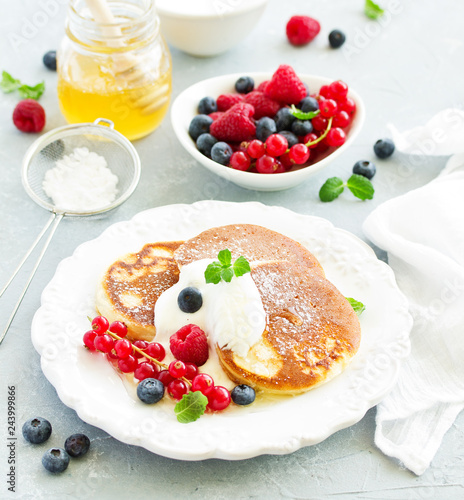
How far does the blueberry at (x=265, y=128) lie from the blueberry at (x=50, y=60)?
4.00 feet

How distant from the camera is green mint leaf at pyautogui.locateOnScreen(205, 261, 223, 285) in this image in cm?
181

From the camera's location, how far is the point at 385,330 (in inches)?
76.2

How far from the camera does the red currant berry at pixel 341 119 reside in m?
2.54

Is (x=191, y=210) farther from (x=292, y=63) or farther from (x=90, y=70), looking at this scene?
(x=292, y=63)

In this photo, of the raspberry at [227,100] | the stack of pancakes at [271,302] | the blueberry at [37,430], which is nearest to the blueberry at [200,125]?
the raspberry at [227,100]

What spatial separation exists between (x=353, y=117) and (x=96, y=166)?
3.44 feet

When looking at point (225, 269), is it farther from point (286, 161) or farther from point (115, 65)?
point (115, 65)

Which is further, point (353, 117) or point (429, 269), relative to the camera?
point (353, 117)

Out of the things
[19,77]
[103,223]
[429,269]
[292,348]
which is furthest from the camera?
[19,77]

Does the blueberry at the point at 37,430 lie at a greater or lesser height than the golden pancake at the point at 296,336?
lesser

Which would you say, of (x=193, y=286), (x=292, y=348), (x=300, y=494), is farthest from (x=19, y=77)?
(x=300, y=494)

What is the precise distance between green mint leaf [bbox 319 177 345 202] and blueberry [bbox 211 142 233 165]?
39cm

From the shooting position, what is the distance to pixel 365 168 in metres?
2.66

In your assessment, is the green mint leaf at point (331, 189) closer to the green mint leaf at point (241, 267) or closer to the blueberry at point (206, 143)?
the blueberry at point (206, 143)
